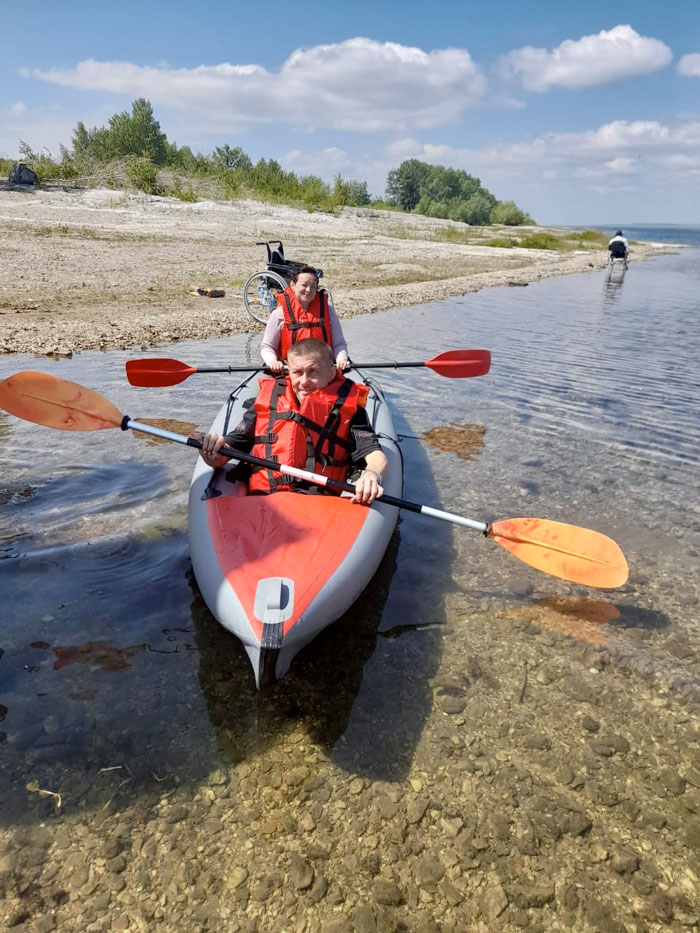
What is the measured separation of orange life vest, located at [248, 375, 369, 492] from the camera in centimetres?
362

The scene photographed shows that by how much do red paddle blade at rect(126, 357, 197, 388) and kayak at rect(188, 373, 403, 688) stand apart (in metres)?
2.57

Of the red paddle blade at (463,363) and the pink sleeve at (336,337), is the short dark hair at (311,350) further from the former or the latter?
the red paddle blade at (463,363)

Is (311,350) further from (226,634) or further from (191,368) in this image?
(191,368)

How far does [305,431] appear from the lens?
3684mm

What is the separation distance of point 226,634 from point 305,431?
127cm

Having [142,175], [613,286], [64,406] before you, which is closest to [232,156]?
[142,175]

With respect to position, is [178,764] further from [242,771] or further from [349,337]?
[349,337]

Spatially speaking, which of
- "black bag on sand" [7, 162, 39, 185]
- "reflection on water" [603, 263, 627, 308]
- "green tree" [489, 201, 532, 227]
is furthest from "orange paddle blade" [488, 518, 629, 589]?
"green tree" [489, 201, 532, 227]

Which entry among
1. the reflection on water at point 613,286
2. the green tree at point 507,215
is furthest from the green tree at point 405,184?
the reflection on water at point 613,286

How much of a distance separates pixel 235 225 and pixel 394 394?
59.7 feet

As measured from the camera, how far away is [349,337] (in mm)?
10539

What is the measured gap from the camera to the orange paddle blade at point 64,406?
4215mm

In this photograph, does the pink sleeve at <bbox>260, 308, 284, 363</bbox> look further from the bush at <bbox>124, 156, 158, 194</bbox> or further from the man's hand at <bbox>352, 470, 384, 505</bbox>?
the bush at <bbox>124, 156, 158, 194</bbox>

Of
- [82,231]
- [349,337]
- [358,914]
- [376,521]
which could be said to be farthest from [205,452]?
[82,231]
